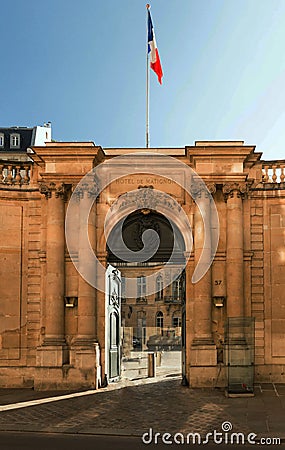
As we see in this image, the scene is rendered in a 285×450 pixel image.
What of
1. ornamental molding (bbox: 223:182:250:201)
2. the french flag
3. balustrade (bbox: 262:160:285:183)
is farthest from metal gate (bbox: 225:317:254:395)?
the french flag

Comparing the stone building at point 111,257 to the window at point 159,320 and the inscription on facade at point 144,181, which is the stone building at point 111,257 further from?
the window at point 159,320

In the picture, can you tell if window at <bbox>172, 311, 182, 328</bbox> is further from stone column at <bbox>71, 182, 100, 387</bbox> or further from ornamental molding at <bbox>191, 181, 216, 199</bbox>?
ornamental molding at <bbox>191, 181, 216, 199</bbox>

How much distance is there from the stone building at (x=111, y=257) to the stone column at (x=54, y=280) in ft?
0.08

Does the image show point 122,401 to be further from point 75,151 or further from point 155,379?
point 75,151

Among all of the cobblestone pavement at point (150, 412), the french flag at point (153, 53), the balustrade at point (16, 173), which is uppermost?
the french flag at point (153, 53)

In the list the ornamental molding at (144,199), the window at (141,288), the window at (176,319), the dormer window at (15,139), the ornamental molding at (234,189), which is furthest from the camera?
the window at (141,288)

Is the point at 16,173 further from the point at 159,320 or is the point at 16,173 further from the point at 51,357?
the point at 159,320

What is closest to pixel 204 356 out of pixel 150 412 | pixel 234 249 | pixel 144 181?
pixel 234 249

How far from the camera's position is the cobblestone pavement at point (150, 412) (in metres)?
9.68

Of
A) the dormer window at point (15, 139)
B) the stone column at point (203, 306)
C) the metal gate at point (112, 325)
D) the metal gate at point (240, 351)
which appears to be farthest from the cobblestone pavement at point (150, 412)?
the dormer window at point (15, 139)

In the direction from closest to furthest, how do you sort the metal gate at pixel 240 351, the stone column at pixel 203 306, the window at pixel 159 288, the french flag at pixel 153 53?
the metal gate at pixel 240 351 < the stone column at pixel 203 306 < the french flag at pixel 153 53 < the window at pixel 159 288

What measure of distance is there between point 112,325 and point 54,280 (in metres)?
2.41

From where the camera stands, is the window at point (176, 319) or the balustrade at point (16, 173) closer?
the balustrade at point (16, 173)

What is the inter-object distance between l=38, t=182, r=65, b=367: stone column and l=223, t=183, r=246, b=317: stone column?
423 centimetres
